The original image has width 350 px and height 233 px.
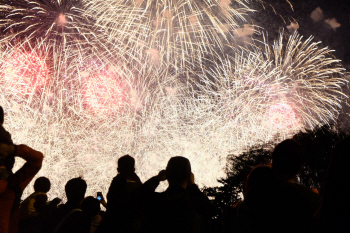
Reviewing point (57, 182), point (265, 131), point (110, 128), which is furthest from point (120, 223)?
point (57, 182)

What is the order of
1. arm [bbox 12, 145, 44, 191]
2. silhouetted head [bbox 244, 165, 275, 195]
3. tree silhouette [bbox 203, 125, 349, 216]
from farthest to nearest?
tree silhouette [bbox 203, 125, 349, 216], arm [bbox 12, 145, 44, 191], silhouetted head [bbox 244, 165, 275, 195]

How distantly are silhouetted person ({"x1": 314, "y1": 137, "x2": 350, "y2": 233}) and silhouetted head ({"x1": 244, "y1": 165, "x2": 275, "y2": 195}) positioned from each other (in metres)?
0.88

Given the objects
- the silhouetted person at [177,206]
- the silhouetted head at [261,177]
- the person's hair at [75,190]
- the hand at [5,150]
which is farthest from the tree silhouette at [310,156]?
the hand at [5,150]

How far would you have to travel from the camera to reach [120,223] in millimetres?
3045

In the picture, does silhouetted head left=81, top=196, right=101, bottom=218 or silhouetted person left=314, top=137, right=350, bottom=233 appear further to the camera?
silhouetted head left=81, top=196, right=101, bottom=218

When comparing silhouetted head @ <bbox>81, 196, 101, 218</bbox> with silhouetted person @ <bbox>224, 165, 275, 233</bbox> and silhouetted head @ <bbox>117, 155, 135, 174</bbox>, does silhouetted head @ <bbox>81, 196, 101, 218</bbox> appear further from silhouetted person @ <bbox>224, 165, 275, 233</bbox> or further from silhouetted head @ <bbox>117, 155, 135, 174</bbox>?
silhouetted person @ <bbox>224, 165, 275, 233</bbox>

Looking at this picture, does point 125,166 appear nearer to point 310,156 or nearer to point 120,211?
point 120,211

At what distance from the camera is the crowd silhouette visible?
68.1 inches

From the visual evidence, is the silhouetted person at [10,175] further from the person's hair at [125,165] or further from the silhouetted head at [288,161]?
the silhouetted head at [288,161]

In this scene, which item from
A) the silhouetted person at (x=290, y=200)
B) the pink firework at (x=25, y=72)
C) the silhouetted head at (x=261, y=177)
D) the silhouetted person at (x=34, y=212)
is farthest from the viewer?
the pink firework at (x=25, y=72)

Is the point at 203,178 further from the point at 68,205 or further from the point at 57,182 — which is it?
the point at 68,205

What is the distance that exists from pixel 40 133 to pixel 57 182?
7.78 metres

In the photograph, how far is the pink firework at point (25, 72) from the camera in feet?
43.5

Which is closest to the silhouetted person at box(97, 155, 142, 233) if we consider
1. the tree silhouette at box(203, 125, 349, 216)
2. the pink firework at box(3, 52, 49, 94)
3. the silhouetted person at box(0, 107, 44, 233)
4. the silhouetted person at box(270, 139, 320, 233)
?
the silhouetted person at box(0, 107, 44, 233)
